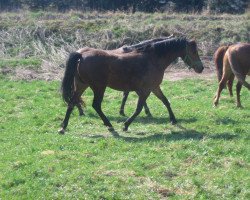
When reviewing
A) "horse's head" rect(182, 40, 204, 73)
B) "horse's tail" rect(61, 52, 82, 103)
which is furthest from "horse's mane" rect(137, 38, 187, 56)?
"horse's tail" rect(61, 52, 82, 103)

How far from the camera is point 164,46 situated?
1142 cm

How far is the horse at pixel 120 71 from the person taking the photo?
1067cm

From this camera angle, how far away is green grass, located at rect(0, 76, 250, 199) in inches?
292

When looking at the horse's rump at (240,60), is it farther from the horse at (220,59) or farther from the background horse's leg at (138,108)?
the background horse's leg at (138,108)

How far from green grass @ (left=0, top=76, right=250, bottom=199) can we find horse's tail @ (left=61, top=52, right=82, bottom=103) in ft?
3.07

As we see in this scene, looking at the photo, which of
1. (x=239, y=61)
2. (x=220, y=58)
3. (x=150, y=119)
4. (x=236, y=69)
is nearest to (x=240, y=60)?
(x=239, y=61)

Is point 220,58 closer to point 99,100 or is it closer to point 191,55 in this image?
point 191,55

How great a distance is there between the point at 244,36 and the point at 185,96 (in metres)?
10.5

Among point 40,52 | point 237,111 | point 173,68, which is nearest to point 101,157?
point 237,111

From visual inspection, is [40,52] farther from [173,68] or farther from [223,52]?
[223,52]

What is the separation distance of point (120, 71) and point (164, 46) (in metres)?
1.24

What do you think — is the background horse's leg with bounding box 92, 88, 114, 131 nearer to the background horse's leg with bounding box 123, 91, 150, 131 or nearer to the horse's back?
the background horse's leg with bounding box 123, 91, 150, 131

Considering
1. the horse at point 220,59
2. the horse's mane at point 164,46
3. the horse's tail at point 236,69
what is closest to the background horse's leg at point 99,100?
the horse's mane at point 164,46

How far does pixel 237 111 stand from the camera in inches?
502
